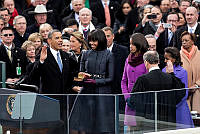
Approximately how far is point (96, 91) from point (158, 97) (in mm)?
1147

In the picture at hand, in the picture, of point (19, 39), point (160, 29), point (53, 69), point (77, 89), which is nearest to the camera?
point (77, 89)

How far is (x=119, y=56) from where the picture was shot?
13.6 m

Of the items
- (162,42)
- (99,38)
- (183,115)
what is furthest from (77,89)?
(162,42)

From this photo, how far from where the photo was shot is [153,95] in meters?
10.6

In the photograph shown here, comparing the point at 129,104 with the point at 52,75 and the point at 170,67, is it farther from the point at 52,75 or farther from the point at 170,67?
the point at 52,75

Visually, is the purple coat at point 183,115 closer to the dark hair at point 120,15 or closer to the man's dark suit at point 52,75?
the man's dark suit at point 52,75

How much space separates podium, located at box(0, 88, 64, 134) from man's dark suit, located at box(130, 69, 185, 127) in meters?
1.24

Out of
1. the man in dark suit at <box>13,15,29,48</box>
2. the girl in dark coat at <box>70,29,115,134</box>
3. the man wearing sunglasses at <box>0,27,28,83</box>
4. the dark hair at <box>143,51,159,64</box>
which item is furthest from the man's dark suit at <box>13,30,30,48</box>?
the dark hair at <box>143,51,159,64</box>

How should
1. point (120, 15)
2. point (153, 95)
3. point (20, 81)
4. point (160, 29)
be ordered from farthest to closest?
point (120, 15) → point (160, 29) → point (20, 81) → point (153, 95)

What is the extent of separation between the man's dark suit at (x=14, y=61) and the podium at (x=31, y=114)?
2.85 meters

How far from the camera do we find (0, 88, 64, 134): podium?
1049cm

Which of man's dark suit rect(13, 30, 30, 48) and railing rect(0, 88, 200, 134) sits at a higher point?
man's dark suit rect(13, 30, 30, 48)

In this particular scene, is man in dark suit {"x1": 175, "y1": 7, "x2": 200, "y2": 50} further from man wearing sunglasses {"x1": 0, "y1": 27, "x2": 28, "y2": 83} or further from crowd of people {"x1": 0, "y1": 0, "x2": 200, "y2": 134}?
man wearing sunglasses {"x1": 0, "y1": 27, "x2": 28, "y2": 83}

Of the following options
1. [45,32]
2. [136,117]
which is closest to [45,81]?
[136,117]
